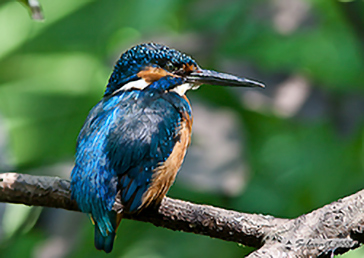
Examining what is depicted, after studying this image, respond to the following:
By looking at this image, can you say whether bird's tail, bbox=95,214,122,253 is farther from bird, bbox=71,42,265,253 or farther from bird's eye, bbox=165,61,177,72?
bird's eye, bbox=165,61,177,72

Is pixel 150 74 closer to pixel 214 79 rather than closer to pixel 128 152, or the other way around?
pixel 214 79

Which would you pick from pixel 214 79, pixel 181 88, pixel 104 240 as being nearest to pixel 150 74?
pixel 181 88

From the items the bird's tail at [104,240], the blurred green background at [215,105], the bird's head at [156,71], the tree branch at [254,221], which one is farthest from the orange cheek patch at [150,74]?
the blurred green background at [215,105]

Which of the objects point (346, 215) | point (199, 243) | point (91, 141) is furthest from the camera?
point (199, 243)

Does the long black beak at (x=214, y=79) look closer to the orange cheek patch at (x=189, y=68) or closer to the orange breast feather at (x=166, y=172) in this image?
the orange cheek patch at (x=189, y=68)

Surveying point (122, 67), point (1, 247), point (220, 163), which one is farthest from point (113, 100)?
point (1, 247)

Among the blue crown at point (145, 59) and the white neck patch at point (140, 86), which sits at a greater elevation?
the blue crown at point (145, 59)

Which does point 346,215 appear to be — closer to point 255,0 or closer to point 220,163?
point 220,163

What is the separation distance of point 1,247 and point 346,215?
6.62 ft

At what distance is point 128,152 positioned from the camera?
1.76 metres

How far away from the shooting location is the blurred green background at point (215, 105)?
297cm

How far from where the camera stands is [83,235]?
2.99m

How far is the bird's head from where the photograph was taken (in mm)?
2037

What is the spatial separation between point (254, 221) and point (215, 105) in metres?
1.56
